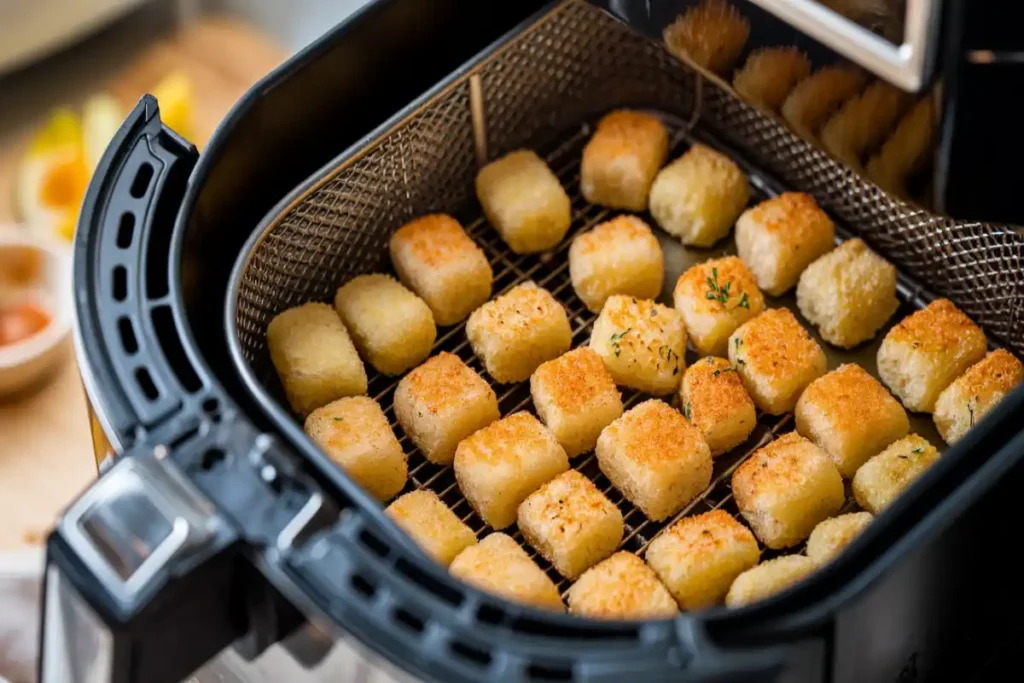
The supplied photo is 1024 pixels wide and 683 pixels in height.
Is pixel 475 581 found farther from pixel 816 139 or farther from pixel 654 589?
pixel 816 139

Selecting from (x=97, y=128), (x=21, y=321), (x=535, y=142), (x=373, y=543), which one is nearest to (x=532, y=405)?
(x=535, y=142)

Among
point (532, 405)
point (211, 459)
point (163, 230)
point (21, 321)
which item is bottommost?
point (532, 405)

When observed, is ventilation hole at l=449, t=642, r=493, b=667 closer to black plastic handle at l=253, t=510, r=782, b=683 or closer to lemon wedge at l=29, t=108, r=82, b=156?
black plastic handle at l=253, t=510, r=782, b=683

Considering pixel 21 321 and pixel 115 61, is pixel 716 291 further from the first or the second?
pixel 115 61

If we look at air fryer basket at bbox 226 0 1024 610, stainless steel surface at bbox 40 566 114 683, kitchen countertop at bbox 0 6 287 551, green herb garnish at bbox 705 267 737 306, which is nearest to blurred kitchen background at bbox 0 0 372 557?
kitchen countertop at bbox 0 6 287 551

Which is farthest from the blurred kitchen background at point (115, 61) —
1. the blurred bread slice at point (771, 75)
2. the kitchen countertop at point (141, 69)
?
the blurred bread slice at point (771, 75)

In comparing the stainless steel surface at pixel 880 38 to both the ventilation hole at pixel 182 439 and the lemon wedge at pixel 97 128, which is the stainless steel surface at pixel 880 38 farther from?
the lemon wedge at pixel 97 128
